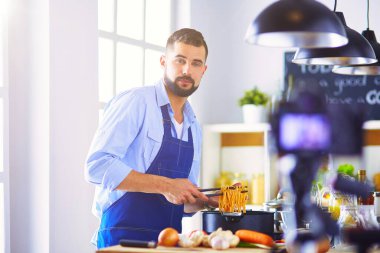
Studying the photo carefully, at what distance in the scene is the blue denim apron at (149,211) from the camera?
3.03 meters

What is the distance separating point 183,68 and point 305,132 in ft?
7.55

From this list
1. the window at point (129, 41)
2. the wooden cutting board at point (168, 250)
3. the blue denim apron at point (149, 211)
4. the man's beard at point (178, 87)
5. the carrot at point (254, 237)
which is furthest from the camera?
the window at point (129, 41)

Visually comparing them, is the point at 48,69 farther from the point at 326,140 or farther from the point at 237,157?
the point at 326,140

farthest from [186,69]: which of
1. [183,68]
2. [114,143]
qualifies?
[114,143]

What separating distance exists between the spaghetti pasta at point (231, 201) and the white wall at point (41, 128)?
5.29 ft

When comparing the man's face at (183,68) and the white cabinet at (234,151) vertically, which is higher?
the man's face at (183,68)

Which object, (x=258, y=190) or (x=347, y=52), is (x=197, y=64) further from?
(x=258, y=190)

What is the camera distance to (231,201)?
2.63 m

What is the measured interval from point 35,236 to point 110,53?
1.52 m

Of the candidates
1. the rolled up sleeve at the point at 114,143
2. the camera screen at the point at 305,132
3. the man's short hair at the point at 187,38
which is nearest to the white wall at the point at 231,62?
the man's short hair at the point at 187,38

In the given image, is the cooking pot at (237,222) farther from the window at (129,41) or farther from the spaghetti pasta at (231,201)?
the window at (129,41)

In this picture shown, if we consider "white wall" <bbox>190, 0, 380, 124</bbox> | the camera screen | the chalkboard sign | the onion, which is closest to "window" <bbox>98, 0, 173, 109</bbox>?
"white wall" <bbox>190, 0, 380, 124</bbox>

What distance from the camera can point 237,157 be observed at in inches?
245

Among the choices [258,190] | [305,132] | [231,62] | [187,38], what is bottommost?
[258,190]
